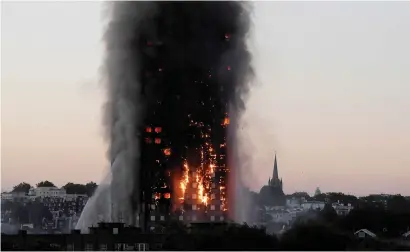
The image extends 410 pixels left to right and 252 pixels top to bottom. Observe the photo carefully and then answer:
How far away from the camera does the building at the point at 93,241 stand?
8800 centimetres

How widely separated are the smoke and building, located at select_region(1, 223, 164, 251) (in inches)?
949

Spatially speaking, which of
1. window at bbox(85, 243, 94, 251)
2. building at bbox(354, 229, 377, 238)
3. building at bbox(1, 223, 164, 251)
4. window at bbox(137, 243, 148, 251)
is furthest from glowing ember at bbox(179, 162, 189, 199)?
window at bbox(85, 243, 94, 251)

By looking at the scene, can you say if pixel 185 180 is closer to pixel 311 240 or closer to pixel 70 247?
pixel 70 247

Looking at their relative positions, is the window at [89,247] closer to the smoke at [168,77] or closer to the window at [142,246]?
the window at [142,246]

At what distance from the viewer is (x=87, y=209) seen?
11956 centimetres

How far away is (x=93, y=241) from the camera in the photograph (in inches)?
3526

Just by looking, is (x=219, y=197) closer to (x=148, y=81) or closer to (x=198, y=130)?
(x=198, y=130)

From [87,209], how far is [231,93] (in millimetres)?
22821

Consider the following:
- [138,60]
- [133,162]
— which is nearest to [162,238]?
[133,162]

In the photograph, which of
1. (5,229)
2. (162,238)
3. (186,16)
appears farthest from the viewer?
(186,16)

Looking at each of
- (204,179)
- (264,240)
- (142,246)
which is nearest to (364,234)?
(204,179)

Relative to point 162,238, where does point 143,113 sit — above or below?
above

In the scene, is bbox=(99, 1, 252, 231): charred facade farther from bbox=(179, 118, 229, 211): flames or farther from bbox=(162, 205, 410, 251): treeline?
bbox=(162, 205, 410, 251): treeline

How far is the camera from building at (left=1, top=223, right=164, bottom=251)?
289 ft
